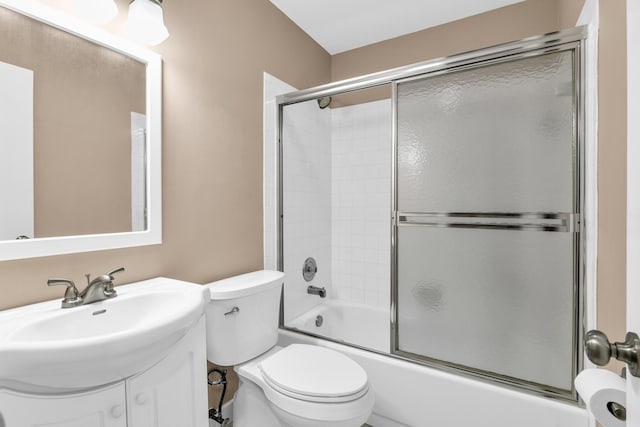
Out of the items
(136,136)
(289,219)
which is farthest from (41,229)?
(289,219)

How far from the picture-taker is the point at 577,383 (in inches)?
27.4

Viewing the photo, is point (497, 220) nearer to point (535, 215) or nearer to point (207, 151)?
point (535, 215)

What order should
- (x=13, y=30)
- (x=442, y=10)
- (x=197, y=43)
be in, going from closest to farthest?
(x=13, y=30) → (x=197, y=43) → (x=442, y=10)

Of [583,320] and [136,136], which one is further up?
[136,136]

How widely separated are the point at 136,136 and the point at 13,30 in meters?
0.47

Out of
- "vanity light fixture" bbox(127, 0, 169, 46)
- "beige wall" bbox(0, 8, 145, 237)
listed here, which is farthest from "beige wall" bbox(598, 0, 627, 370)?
"beige wall" bbox(0, 8, 145, 237)

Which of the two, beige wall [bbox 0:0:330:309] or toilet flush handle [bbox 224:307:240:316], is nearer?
beige wall [bbox 0:0:330:309]

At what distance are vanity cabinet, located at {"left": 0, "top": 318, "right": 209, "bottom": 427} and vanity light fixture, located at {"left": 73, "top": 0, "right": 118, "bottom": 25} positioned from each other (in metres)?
1.19

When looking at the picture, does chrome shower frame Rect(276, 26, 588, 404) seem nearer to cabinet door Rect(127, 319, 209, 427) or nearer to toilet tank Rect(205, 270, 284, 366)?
toilet tank Rect(205, 270, 284, 366)

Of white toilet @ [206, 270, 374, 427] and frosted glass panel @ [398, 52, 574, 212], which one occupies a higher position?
frosted glass panel @ [398, 52, 574, 212]

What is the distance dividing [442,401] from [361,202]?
1519 millimetres

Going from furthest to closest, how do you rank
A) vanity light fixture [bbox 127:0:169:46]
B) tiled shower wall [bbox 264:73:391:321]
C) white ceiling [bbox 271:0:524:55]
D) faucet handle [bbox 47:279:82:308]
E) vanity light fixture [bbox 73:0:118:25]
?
tiled shower wall [bbox 264:73:391:321]
white ceiling [bbox 271:0:524:55]
vanity light fixture [bbox 127:0:169:46]
vanity light fixture [bbox 73:0:118:25]
faucet handle [bbox 47:279:82:308]

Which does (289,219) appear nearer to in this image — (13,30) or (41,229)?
(41,229)

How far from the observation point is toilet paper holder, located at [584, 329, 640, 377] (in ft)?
1.51
